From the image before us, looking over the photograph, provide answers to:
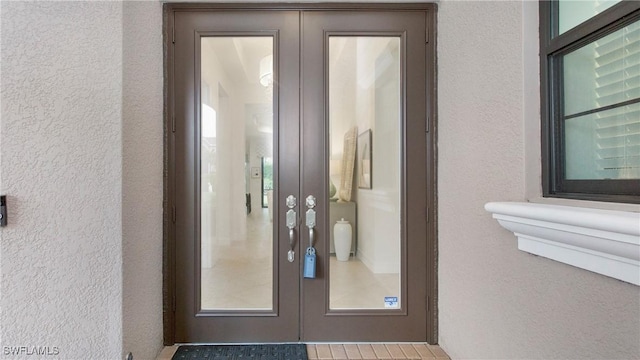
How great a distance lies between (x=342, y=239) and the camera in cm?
204

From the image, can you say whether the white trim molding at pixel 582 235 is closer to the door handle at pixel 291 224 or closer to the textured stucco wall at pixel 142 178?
the door handle at pixel 291 224

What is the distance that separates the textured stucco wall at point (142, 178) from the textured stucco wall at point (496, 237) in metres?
1.79

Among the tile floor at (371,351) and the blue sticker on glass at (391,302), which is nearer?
the tile floor at (371,351)

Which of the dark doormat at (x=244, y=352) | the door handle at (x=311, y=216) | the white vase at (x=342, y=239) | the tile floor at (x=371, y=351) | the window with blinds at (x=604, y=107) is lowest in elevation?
the tile floor at (x=371, y=351)

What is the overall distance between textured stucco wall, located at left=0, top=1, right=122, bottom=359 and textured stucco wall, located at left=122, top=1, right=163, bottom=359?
80 mm

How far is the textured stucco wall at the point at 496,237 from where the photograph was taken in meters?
1.05

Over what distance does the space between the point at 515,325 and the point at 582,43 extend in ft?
3.93

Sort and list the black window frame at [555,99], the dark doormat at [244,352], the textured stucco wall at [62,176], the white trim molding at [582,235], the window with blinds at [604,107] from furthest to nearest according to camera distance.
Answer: the dark doormat at [244,352] → the textured stucco wall at [62,176] → the black window frame at [555,99] → the window with blinds at [604,107] → the white trim molding at [582,235]

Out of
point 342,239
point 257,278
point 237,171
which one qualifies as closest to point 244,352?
point 257,278

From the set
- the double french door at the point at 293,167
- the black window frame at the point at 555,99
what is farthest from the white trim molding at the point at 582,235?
the double french door at the point at 293,167

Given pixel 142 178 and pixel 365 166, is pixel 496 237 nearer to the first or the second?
pixel 365 166

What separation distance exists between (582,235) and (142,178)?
6.73 ft

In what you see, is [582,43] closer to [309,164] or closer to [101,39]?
[309,164]

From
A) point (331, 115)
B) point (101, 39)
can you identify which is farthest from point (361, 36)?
point (101, 39)
